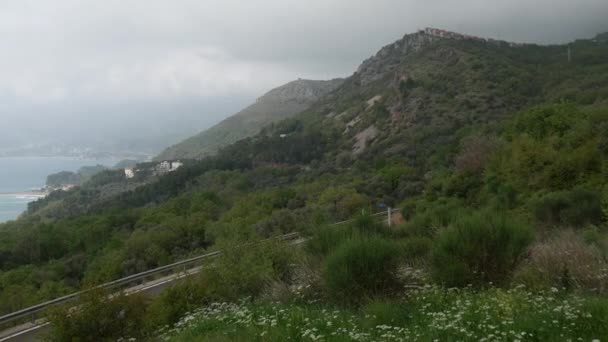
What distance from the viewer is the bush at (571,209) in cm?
1512

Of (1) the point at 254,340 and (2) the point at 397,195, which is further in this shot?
(2) the point at 397,195

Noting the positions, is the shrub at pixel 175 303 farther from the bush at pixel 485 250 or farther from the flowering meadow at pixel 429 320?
the bush at pixel 485 250

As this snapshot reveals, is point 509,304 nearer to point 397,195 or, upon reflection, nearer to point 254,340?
point 254,340

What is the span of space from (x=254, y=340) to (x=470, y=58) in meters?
99.7

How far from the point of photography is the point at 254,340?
247 inches

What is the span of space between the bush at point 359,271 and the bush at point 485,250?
2.75 feet

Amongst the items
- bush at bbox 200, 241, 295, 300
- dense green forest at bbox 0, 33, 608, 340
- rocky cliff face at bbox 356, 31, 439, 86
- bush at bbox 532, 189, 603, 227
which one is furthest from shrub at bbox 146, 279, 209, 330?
rocky cliff face at bbox 356, 31, 439, 86

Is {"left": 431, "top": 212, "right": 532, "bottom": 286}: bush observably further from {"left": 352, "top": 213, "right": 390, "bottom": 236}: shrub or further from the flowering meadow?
{"left": 352, "top": 213, "right": 390, "bottom": 236}: shrub

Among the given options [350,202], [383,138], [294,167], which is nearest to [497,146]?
[350,202]

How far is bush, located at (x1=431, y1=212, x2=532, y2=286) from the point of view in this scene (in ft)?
25.9

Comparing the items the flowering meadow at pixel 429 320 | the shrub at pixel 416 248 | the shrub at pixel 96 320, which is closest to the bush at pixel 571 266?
the flowering meadow at pixel 429 320

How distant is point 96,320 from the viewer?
8922mm

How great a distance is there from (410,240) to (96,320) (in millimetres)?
6466

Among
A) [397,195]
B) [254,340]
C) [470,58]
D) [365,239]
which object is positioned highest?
[470,58]
